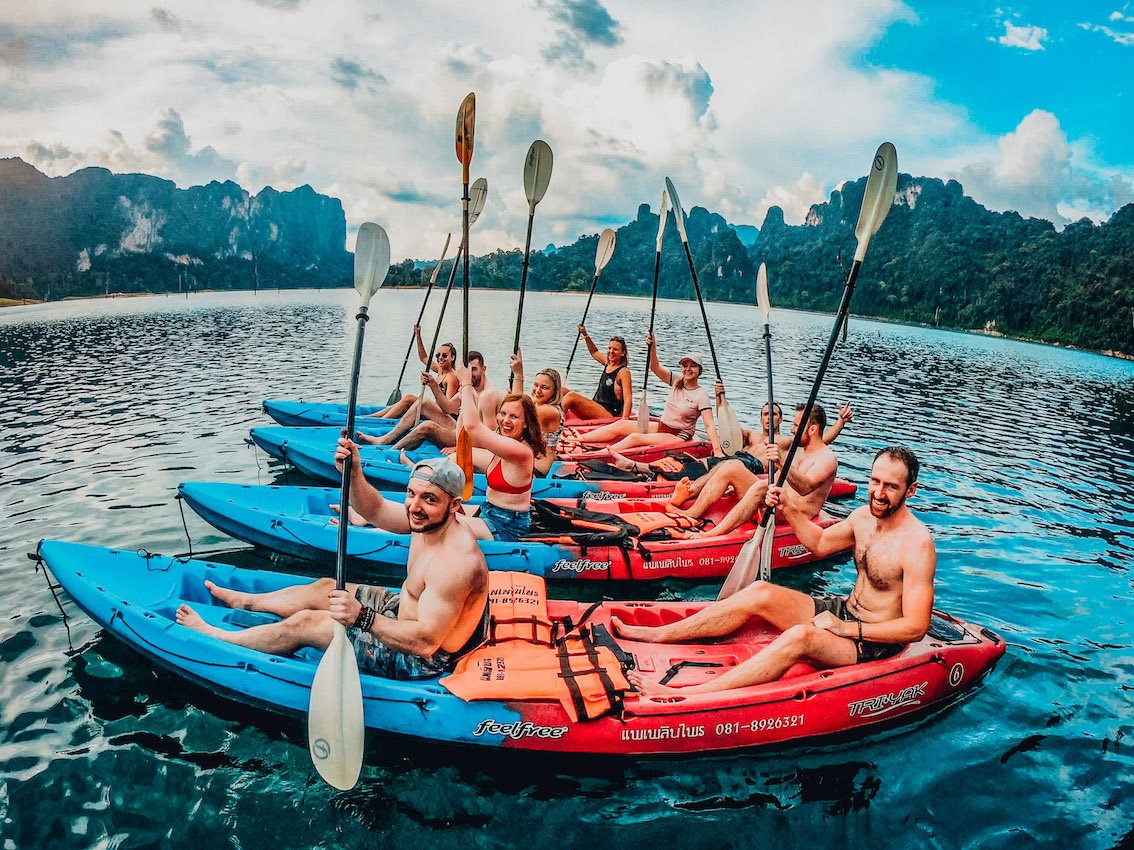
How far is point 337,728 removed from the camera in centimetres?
413

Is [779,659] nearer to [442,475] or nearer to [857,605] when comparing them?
[857,605]

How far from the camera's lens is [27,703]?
5.05m

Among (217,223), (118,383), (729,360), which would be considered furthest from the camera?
(217,223)

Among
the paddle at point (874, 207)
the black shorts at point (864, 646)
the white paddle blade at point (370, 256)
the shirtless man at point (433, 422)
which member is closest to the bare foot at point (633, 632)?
the black shorts at point (864, 646)

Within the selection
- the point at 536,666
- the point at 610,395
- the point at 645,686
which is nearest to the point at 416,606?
the point at 536,666

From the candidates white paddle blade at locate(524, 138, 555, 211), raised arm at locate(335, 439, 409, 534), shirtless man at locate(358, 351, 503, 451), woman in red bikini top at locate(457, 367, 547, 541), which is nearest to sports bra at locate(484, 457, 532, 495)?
woman in red bikini top at locate(457, 367, 547, 541)

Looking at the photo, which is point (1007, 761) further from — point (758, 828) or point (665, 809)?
point (665, 809)

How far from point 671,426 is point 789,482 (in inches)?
165

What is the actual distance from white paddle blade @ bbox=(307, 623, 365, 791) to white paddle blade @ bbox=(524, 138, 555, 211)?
8681 millimetres

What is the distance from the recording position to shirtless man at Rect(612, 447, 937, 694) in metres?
4.61

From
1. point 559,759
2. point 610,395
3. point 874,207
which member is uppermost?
point 874,207

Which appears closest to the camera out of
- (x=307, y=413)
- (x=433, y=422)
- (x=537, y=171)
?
(x=433, y=422)

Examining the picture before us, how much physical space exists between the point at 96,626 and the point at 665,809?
17.3ft

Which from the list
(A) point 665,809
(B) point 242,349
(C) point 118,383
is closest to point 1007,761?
(A) point 665,809
